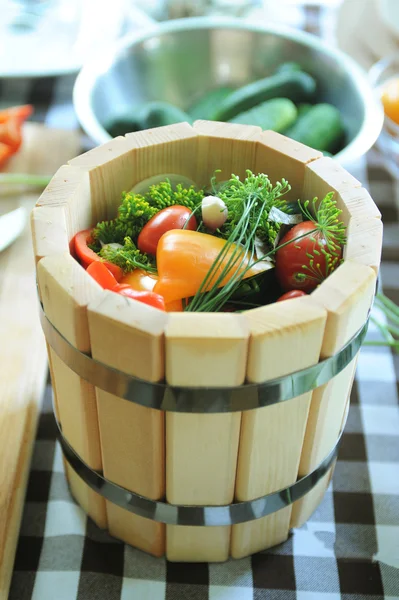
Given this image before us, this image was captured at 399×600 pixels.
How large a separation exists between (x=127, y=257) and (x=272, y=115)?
0.64 metres

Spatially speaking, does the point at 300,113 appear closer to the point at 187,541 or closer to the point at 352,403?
the point at 352,403

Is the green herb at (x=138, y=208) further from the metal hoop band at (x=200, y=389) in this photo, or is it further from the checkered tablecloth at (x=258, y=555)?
the checkered tablecloth at (x=258, y=555)

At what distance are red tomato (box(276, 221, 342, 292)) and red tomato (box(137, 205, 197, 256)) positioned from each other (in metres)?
0.13

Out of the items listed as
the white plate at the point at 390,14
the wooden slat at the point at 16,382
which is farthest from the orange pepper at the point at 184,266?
the white plate at the point at 390,14

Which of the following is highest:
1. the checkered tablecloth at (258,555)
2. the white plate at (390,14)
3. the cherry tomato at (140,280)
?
the white plate at (390,14)

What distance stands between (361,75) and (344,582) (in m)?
1.04

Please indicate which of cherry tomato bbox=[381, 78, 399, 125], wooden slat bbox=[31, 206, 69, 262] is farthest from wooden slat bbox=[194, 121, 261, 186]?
cherry tomato bbox=[381, 78, 399, 125]

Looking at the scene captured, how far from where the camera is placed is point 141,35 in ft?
5.21

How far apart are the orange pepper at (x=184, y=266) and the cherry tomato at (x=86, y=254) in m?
0.07

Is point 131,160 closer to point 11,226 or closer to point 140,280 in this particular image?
point 140,280

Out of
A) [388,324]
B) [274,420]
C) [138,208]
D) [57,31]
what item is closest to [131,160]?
[138,208]

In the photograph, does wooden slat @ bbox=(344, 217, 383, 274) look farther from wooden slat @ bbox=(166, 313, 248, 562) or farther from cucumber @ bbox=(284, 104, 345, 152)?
cucumber @ bbox=(284, 104, 345, 152)

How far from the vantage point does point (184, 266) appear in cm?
81

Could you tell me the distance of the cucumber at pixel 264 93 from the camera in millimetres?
1463
